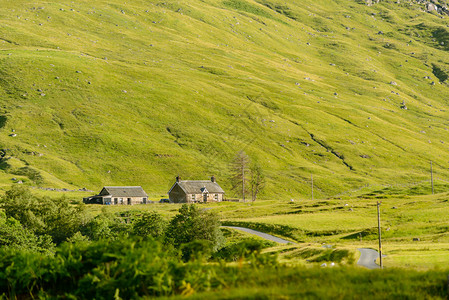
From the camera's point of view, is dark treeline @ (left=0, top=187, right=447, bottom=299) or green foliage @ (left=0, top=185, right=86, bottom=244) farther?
green foliage @ (left=0, top=185, right=86, bottom=244)

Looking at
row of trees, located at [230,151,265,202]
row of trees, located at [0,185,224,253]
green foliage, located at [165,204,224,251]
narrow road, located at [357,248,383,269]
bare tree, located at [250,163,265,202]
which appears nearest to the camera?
narrow road, located at [357,248,383,269]

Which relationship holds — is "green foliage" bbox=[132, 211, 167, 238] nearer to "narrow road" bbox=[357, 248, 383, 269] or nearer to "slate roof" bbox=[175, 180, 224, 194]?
"narrow road" bbox=[357, 248, 383, 269]

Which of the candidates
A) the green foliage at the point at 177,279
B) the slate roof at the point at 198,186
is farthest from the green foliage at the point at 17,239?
the slate roof at the point at 198,186

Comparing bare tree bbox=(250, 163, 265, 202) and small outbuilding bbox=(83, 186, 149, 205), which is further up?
bare tree bbox=(250, 163, 265, 202)

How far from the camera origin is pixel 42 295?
1034 inches

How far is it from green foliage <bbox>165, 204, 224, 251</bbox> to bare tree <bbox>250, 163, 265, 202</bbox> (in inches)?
3913

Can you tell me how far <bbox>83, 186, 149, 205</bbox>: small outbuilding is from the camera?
152 meters

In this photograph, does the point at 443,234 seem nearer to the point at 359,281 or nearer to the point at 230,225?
the point at 230,225

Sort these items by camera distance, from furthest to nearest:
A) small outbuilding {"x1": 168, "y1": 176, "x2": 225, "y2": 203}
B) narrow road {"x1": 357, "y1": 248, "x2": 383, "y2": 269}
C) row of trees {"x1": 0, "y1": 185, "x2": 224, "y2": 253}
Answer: small outbuilding {"x1": 168, "y1": 176, "x2": 225, "y2": 203} → row of trees {"x1": 0, "y1": 185, "x2": 224, "y2": 253} → narrow road {"x1": 357, "y1": 248, "x2": 383, "y2": 269}

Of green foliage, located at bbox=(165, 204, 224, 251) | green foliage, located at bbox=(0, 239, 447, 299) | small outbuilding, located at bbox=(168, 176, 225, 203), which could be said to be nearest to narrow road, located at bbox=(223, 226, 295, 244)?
green foliage, located at bbox=(165, 204, 224, 251)

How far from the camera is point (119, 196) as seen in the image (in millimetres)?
157750

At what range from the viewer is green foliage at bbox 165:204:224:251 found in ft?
262

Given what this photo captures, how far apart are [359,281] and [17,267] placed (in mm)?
18720

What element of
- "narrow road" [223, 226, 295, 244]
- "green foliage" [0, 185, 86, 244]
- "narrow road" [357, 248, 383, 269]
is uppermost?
"green foliage" [0, 185, 86, 244]
